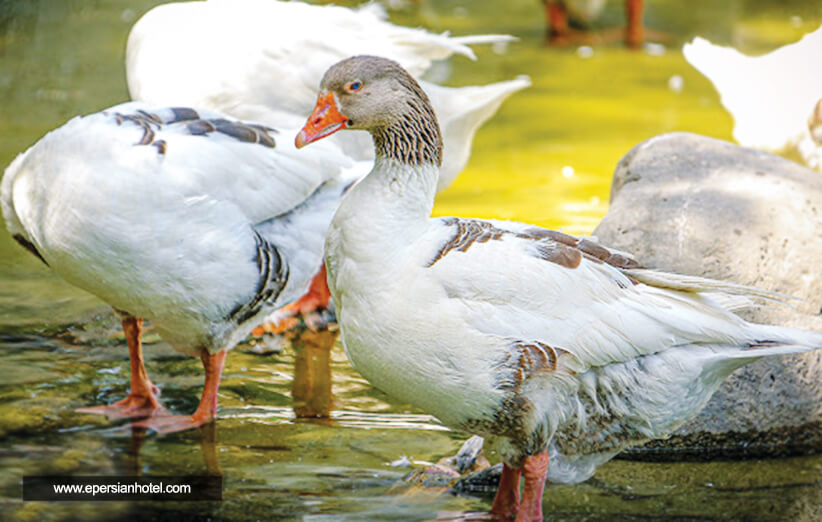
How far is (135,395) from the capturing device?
5000 mm

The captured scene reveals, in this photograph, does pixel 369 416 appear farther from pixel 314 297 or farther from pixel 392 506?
pixel 314 297

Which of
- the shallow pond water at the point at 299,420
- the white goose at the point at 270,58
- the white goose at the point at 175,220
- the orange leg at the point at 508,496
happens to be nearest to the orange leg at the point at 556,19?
the shallow pond water at the point at 299,420

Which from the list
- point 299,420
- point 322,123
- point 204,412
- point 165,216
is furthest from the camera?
point 299,420

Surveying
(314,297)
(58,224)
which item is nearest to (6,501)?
(58,224)

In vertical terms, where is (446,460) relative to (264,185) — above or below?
below

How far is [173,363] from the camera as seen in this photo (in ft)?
18.4

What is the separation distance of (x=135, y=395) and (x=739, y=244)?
2.99 m

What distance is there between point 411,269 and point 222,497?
50.8 inches

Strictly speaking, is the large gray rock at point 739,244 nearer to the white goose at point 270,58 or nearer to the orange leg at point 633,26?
the white goose at point 270,58

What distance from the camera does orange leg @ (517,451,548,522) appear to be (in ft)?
12.9

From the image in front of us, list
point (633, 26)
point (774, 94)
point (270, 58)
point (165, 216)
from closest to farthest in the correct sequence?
point (165, 216) < point (270, 58) < point (774, 94) < point (633, 26)

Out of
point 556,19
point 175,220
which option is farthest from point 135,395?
point 556,19

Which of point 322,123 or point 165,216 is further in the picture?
point 165,216

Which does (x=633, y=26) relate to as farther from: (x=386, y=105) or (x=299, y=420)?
(x=386, y=105)
